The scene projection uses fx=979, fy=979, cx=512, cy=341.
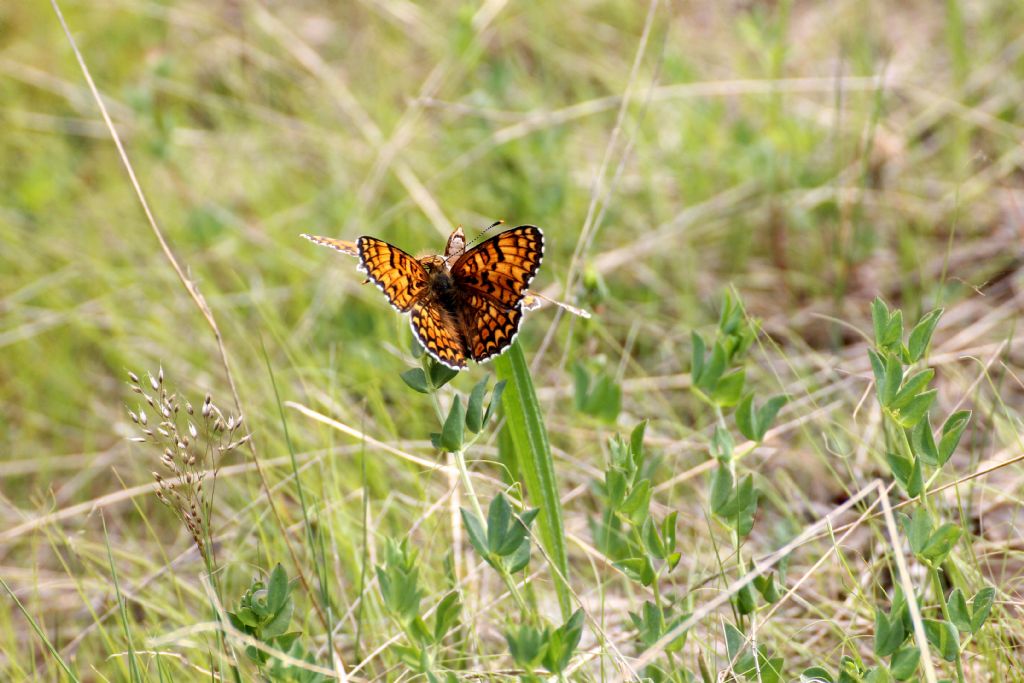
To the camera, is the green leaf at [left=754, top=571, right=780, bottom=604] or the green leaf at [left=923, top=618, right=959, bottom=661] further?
the green leaf at [left=754, top=571, right=780, bottom=604]

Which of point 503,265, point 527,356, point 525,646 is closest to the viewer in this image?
point 525,646

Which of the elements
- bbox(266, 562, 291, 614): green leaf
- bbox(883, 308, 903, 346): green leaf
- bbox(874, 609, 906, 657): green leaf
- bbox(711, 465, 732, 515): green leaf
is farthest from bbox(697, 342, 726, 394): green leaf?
bbox(266, 562, 291, 614): green leaf

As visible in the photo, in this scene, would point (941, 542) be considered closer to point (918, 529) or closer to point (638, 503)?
point (918, 529)

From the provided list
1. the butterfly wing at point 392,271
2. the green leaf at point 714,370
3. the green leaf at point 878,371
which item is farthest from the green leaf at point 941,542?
the butterfly wing at point 392,271

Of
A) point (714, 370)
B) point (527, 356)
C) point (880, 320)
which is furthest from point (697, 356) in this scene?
point (527, 356)

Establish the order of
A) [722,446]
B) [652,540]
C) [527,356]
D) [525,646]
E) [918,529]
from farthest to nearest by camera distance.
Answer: [527,356], [722,446], [652,540], [918,529], [525,646]

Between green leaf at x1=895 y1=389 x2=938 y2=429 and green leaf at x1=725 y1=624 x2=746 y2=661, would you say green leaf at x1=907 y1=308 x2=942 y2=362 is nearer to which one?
green leaf at x1=895 y1=389 x2=938 y2=429

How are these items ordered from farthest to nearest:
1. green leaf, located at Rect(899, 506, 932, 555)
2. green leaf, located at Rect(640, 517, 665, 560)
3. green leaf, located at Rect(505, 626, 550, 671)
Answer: green leaf, located at Rect(640, 517, 665, 560) < green leaf, located at Rect(899, 506, 932, 555) < green leaf, located at Rect(505, 626, 550, 671)
